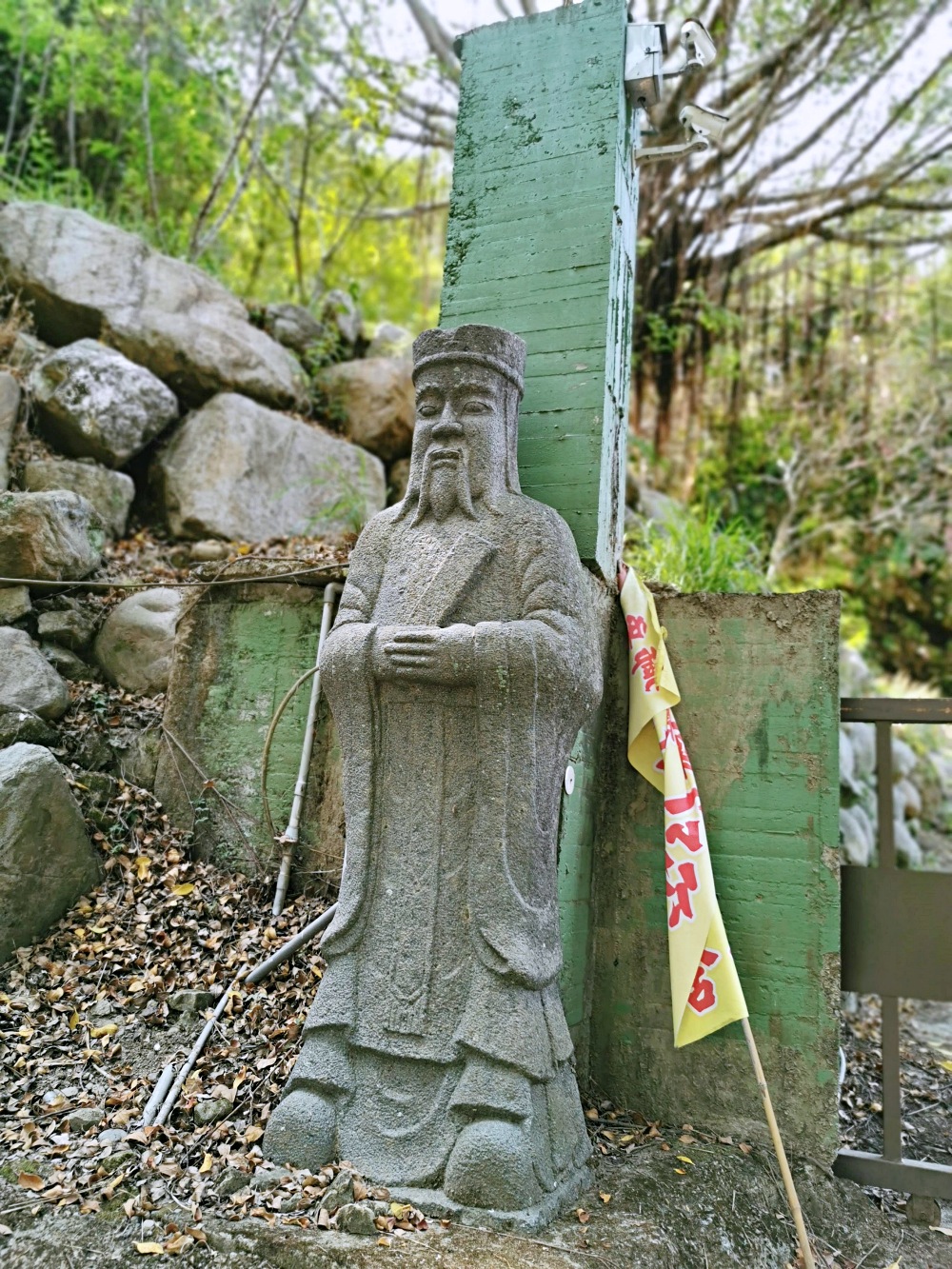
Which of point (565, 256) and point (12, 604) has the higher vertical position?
point (565, 256)

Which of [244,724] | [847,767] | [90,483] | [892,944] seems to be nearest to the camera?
[892,944]

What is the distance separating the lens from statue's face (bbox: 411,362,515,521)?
154 inches

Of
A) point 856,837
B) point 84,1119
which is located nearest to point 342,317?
point 856,837

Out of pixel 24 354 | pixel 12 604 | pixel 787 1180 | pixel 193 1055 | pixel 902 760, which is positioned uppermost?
pixel 24 354

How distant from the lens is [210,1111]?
365 centimetres

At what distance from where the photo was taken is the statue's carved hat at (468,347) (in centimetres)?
394

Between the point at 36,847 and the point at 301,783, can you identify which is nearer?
the point at 36,847

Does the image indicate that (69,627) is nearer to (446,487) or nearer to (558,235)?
(446,487)

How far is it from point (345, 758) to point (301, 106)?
12.1 m

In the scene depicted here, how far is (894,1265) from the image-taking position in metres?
3.58

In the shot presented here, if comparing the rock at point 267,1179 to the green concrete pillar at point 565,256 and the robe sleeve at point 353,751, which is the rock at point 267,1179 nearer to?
the robe sleeve at point 353,751

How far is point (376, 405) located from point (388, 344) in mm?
1427

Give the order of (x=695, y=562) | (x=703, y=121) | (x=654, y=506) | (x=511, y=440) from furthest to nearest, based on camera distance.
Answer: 1. (x=654, y=506)
2. (x=695, y=562)
3. (x=703, y=121)
4. (x=511, y=440)

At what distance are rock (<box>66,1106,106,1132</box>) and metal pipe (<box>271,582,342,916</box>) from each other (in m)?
1.39
